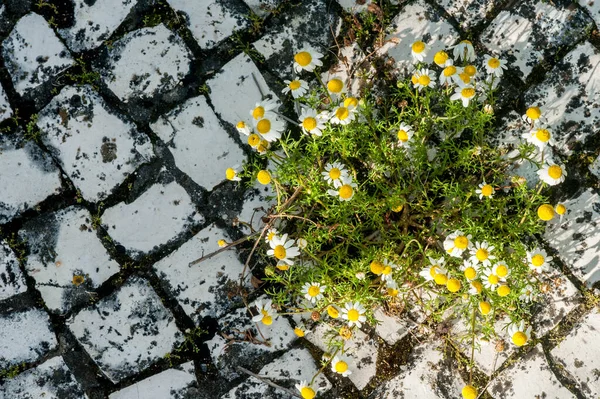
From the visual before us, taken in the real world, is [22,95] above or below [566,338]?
above

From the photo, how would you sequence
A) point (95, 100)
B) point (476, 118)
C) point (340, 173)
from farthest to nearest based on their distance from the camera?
point (95, 100), point (476, 118), point (340, 173)

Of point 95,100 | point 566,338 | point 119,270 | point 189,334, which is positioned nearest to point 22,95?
point 95,100

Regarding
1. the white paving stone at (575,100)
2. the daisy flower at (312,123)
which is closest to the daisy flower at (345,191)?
the daisy flower at (312,123)

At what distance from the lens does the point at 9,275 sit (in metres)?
3.07

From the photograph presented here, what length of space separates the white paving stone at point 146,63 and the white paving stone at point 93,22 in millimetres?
97

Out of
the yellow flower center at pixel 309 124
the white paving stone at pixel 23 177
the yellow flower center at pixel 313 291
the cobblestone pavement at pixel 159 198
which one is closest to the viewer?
the yellow flower center at pixel 309 124

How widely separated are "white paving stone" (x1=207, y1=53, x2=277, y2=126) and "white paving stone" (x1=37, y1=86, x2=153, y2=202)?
1.65 ft

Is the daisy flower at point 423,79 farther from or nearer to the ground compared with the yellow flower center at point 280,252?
farther from the ground

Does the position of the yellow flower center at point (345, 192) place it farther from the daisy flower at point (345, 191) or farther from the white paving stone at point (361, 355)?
the white paving stone at point (361, 355)

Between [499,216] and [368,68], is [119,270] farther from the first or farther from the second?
[499,216]

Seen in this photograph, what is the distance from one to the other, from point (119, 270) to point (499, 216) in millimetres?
1990

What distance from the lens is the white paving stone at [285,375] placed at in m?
2.98

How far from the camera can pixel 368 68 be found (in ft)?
9.75

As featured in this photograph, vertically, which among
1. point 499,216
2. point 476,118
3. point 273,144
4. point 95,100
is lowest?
point 499,216
